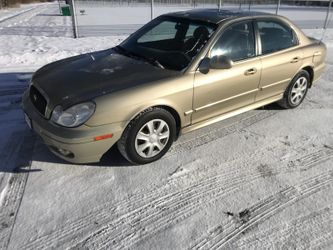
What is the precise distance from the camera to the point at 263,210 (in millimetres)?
2801

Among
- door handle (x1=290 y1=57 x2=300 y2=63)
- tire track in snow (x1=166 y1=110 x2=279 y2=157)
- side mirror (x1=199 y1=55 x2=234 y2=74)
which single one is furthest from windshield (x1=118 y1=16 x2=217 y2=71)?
door handle (x1=290 y1=57 x2=300 y2=63)

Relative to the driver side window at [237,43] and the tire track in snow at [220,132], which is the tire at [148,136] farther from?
the driver side window at [237,43]

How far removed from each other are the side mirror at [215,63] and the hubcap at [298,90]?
183 cm

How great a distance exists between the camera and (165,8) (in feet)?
69.1

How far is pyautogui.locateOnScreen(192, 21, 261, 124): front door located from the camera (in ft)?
11.7

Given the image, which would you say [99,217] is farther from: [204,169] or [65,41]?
[65,41]

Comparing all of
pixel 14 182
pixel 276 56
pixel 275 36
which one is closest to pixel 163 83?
pixel 14 182

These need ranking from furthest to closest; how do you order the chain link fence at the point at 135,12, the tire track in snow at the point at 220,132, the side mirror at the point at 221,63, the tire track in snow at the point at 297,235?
the chain link fence at the point at 135,12, the tire track in snow at the point at 220,132, the side mirror at the point at 221,63, the tire track in snow at the point at 297,235

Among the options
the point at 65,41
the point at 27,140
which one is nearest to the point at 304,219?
the point at 27,140

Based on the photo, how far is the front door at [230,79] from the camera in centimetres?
357

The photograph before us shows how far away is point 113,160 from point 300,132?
2607mm

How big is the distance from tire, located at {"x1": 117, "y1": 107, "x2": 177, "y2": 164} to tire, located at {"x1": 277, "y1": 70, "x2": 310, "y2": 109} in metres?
2.25

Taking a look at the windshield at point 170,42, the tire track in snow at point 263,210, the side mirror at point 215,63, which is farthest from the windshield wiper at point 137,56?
the tire track in snow at point 263,210

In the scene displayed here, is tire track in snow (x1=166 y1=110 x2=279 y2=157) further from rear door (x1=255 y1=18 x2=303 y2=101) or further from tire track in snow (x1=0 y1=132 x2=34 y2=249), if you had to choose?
tire track in snow (x1=0 y1=132 x2=34 y2=249)
